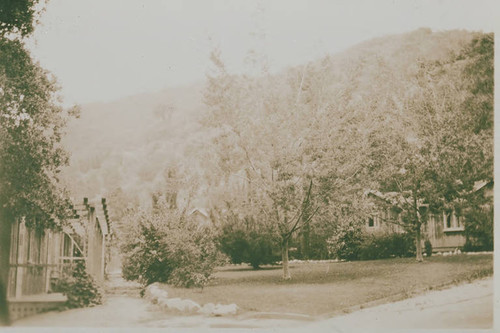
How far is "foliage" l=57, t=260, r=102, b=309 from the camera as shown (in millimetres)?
5434

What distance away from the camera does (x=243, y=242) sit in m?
5.59

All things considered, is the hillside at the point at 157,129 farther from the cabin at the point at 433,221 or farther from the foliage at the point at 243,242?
the cabin at the point at 433,221

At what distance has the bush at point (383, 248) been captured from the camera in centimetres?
574

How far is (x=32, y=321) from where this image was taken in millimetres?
5465

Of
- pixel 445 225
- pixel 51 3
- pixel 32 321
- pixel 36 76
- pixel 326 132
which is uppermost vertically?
pixel 51 3

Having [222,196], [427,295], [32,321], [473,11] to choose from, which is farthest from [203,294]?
[473,11]

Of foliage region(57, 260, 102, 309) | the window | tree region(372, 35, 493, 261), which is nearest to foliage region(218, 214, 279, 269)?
foliage region(57, 260, 102, 309)

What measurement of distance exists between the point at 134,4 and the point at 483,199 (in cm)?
411

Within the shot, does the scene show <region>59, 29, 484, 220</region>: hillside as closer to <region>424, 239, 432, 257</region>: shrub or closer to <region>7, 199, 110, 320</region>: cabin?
<region>7, 199, 110, 320</region>: cabin

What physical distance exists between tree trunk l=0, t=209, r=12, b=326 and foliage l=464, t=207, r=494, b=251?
4.61 m

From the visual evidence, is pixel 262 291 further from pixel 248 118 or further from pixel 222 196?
pixel 248 118

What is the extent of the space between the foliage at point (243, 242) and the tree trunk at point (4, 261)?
83.8 inches

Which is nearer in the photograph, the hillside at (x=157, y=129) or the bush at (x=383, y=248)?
the hillside at (x=157, y=129)

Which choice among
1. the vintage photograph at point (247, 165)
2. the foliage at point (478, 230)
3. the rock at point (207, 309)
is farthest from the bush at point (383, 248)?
the rock at point (207, 309)
